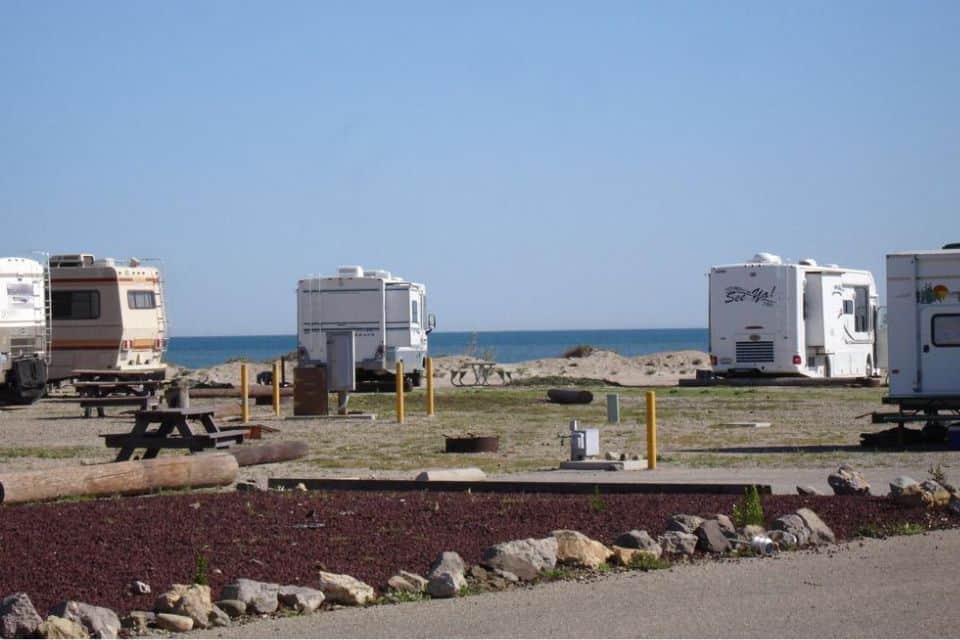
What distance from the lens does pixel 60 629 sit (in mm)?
7297

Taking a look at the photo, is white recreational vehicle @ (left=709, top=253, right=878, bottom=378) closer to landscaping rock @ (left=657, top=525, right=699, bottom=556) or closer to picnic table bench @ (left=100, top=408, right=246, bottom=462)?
picnic table bench @ (left=100, top=408, right=246, bottom=462)

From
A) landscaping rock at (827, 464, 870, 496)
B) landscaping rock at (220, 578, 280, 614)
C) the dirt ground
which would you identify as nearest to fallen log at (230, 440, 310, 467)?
the dirt ground

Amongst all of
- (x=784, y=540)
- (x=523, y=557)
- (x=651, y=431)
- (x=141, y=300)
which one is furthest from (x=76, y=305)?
(x=523, y=557)

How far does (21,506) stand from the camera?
42.2 feet

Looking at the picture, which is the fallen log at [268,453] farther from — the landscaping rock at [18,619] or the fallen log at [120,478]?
the landscaping rock at [18,619]

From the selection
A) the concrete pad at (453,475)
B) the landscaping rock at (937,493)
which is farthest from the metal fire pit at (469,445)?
the landscaping rock at (937,493)

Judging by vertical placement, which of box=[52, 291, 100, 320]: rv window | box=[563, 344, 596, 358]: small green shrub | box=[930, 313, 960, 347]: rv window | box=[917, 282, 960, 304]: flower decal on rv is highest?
box=[52, 291, 100, 320]: rv window

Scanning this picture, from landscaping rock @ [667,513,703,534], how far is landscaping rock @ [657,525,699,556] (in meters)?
0.17

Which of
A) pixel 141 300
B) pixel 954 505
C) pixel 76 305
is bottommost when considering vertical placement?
pixel 954 505

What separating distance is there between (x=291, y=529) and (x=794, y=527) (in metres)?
3.92

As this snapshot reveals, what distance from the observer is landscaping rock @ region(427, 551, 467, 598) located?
28.3ft

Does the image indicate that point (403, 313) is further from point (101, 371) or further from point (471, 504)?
point (471, 504)

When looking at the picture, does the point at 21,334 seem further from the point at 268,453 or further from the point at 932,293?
the point at 932,293

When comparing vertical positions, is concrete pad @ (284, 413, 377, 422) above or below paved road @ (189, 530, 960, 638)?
above
